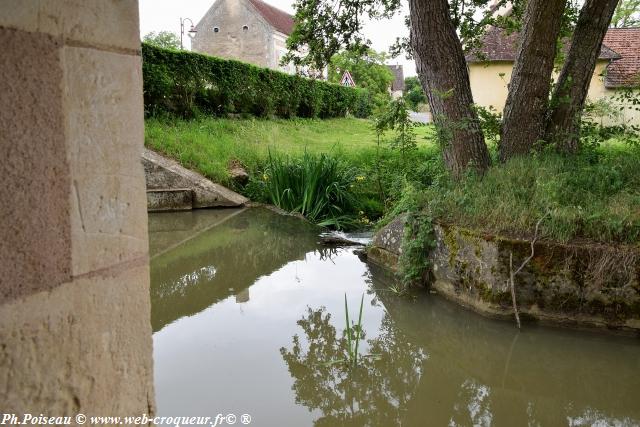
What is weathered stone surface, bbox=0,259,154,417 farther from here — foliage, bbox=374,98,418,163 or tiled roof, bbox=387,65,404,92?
tiled roof, bbox=387,65,404,92

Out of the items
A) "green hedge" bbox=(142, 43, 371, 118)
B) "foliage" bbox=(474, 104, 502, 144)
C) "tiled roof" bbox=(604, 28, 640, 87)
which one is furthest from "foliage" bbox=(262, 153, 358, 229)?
"tiled roof" bbox=(604, 28, 640, 87)

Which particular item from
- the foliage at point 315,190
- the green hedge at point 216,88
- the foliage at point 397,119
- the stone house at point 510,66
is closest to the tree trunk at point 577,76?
the foliage at point 397,119

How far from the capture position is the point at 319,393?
329 centimetres

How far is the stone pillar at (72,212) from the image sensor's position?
1030 mm

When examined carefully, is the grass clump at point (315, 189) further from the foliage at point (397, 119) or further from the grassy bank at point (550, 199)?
the grassy bank at point (550, 199)

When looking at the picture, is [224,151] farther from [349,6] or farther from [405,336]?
[405,336]

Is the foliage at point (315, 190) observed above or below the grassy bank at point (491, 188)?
below

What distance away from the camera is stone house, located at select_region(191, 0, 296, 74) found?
33.8 metres

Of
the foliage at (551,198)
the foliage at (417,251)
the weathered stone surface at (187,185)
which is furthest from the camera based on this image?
the weathered stone surface at (187,185)

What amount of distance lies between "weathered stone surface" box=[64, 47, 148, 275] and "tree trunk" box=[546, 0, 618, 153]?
561 centimetres

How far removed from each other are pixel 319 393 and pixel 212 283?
8.20 ft

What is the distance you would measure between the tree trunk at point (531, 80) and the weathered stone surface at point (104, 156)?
17.5 feet

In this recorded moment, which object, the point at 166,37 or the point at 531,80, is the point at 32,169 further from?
the point at 166,37


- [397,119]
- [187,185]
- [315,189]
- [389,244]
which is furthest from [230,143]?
[389,244]
